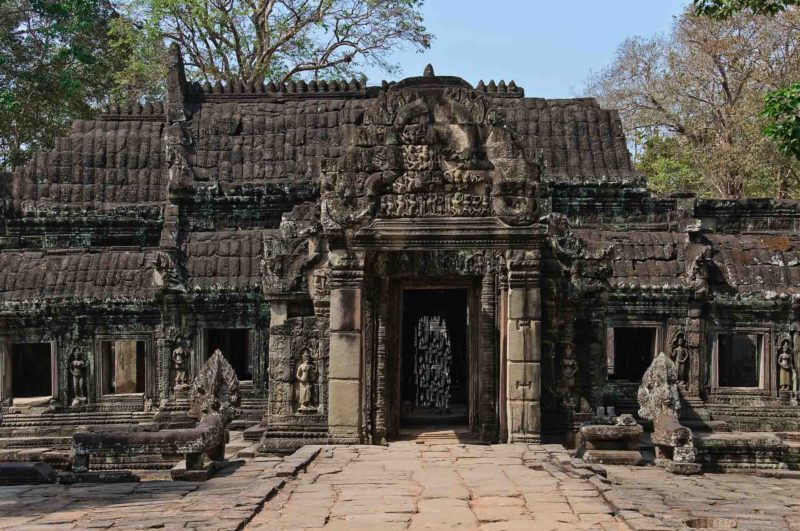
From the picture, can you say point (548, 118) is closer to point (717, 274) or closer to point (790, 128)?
point (717, 274)

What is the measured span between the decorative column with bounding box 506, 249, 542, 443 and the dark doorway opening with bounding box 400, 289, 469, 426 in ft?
14.4

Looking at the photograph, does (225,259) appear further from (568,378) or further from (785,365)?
(785,365)

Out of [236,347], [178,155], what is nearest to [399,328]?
[236,347]

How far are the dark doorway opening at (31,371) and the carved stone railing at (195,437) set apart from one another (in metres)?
8.16

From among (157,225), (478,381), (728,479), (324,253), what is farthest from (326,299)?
(157,225)

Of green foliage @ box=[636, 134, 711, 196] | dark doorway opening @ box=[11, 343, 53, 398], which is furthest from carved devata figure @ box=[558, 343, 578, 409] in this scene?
green foliage @ box=[636, 134, 711, 196]

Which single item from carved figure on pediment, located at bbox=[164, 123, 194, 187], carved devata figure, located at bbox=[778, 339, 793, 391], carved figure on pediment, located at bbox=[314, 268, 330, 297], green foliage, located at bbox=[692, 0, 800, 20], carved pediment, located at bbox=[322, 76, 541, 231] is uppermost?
green foliage, located at bbox=[692, 0, 800, 20]

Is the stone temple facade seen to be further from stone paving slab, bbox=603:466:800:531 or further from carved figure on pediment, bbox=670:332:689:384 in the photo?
stone paving slab, bbox=603:466:800:531

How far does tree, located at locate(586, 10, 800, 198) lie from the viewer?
95.3 feet

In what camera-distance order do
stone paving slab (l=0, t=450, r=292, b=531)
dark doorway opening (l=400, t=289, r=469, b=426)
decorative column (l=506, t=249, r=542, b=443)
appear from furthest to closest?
dark doorway opening (l=400, t=289, r=469, b=426)
decorative column (l=506, t=249, r=542, b=443)
stone paving slab (l=0, t=450, r=292, b=531)

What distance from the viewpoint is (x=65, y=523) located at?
9.67 m

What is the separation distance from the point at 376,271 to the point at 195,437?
2.78 m

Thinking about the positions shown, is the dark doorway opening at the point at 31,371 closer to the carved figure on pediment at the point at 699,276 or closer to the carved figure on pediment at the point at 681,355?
the carved figure on pediment at the point at 681,355

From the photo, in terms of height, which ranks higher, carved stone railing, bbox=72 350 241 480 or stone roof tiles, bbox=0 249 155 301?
stone roof tiles, bbox=0 249 155 301
